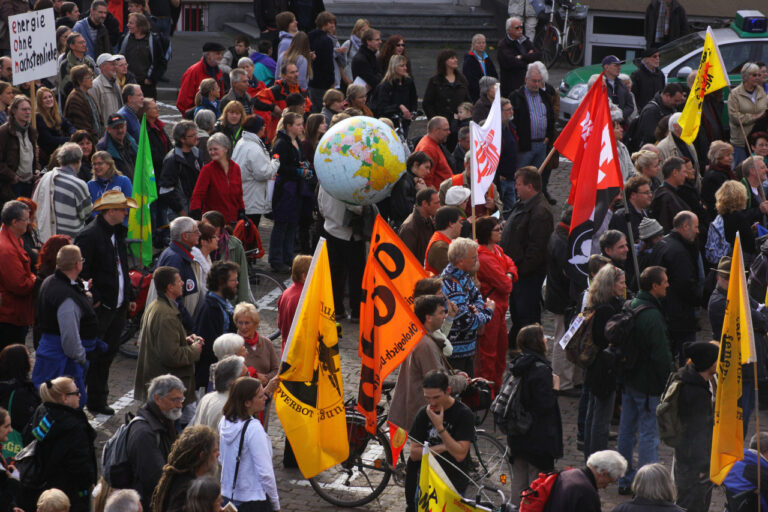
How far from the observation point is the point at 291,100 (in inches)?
547

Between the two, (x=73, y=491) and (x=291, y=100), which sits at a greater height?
(x=291, y=100)

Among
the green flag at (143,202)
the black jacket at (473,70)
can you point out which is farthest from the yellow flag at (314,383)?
the black jacket at (473,70)

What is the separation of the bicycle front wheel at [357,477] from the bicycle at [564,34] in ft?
49.0

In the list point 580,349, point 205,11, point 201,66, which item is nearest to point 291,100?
point 201,66

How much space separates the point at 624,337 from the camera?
9125mm

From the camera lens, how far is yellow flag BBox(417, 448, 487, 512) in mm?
7469

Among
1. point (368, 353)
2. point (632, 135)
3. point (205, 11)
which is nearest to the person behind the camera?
point (368, 353)

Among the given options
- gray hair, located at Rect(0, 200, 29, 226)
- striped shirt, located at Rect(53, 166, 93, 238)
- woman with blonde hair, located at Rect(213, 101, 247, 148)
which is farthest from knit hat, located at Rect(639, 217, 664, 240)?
gray hair, located at Rect(0, 200, 29, 226)

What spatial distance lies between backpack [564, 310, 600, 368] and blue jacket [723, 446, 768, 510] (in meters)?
1.83

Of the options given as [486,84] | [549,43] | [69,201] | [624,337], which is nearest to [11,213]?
[69,201]

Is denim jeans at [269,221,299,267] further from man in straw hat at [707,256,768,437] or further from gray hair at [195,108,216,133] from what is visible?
man in straw hat at [707,256,768,437]

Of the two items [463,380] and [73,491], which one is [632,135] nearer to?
[463,380]

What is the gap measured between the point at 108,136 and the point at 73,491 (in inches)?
235

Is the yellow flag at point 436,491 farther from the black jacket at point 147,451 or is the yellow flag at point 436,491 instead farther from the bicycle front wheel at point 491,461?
the black jacket at point 147,451
